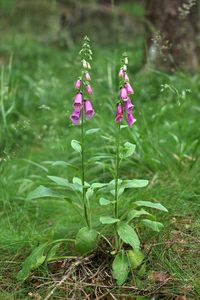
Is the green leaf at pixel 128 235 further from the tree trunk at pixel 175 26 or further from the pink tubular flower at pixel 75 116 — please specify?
the tree trunk at pixel 175 26

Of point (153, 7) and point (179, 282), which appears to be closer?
point (179, 282)

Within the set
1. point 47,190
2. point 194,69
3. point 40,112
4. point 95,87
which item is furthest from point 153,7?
point 47,190

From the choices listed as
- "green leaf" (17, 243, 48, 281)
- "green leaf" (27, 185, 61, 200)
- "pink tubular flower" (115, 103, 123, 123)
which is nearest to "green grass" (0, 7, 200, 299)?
"green leaf" (17, 243, 48, 281)

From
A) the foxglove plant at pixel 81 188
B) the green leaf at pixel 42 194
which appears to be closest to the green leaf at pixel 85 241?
the foxglove plant at pixel 81 188

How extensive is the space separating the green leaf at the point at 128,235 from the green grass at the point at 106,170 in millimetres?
201

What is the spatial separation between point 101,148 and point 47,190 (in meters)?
Result: 1.13

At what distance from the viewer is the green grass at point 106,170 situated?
8.63ft

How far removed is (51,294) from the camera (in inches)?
95.8

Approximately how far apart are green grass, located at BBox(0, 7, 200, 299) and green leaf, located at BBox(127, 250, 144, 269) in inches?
3.3

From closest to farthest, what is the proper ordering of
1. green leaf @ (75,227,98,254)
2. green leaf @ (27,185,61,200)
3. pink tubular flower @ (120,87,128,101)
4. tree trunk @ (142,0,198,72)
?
pink tubular flower @ (120,87,128,101) < green leaf @ (75,227,98,254) < green leaf @ (27,185,61,200) < tree trunk @ (142,0,198,72)

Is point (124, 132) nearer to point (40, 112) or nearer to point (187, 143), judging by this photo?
point (187, 143)

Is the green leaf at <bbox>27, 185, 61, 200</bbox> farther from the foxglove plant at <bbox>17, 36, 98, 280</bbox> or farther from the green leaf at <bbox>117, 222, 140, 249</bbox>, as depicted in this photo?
the green leaf at <bbox>117, 222, 140, 249</bbox>

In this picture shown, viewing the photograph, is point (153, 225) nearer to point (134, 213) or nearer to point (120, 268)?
point (134, 213)

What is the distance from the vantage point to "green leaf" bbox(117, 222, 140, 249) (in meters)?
2.41
